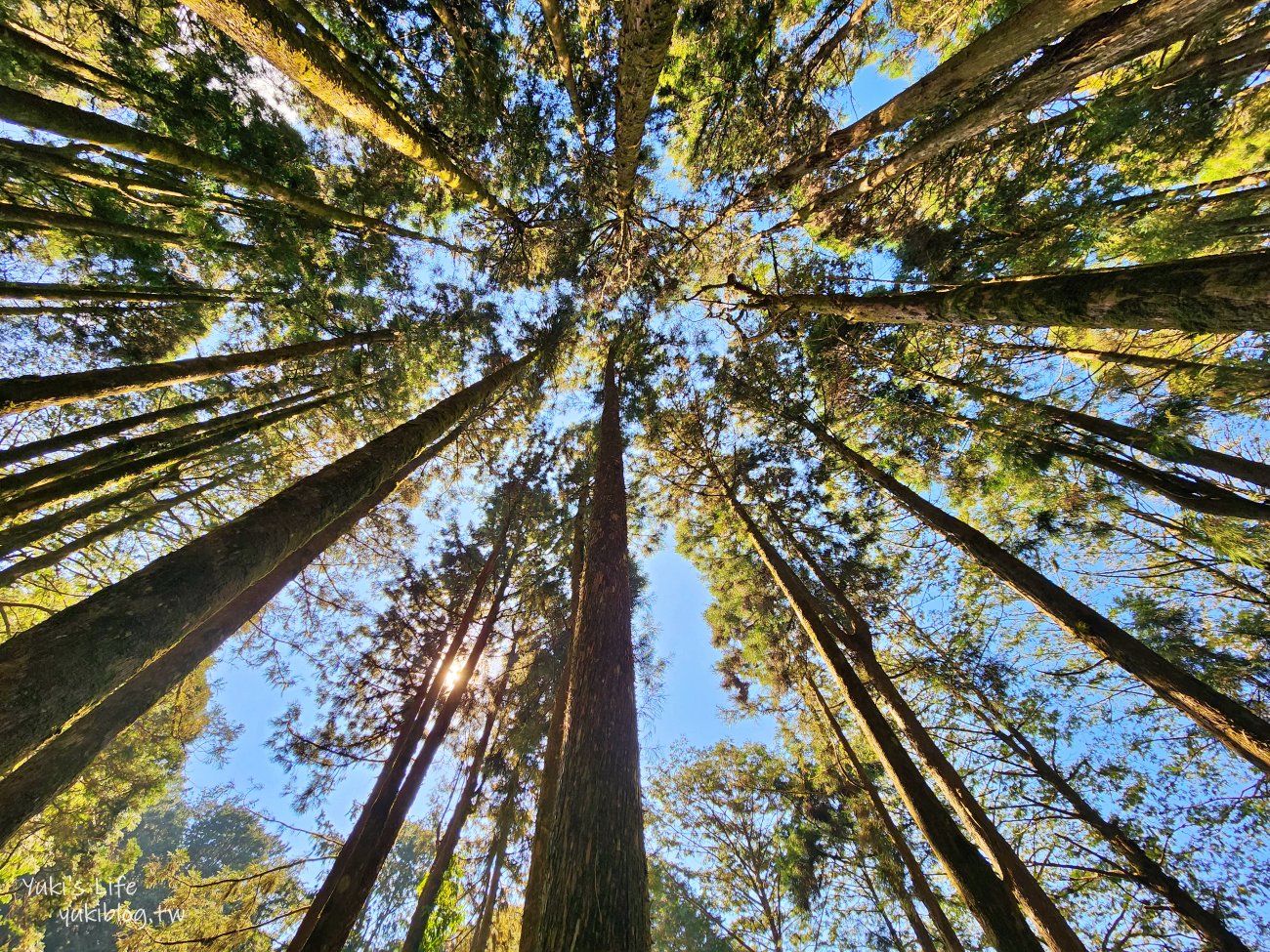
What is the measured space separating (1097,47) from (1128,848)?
11106 mm

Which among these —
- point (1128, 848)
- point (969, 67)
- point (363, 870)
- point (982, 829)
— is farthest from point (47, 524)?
point (1128, 848)

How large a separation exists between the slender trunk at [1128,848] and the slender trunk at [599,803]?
8781 millimetres

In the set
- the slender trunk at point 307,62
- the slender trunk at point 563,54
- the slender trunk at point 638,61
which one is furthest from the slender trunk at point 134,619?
the slender trunk at point 563,54

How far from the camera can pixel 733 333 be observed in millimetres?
9609

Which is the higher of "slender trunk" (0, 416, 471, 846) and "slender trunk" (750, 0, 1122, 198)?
"slender trunk" (750, 0, 1122, 198)

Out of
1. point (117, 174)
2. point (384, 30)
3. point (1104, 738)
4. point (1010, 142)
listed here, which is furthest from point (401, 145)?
point (1104, 738)

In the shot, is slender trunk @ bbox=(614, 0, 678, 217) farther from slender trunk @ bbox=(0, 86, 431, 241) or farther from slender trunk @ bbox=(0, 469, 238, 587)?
slender trunk @ bbox=(0, 469, 238, 587)

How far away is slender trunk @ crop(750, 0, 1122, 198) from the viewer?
341 centimetres

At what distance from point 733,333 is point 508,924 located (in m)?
14.6

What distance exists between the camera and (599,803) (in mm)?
2320

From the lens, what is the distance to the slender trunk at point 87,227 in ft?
16.6

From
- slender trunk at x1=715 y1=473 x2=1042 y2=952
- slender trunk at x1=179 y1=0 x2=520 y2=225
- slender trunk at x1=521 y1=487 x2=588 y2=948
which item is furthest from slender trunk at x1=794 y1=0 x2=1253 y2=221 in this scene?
slender trunk at x1=521 y1=487 x2=588 y2=948

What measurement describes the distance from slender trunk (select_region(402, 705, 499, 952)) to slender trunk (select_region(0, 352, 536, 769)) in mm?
6919

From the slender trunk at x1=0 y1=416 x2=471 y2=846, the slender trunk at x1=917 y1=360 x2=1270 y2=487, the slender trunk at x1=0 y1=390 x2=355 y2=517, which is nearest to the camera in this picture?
the slender trunk at x1=0 y1=416 x2=471 y2=846
